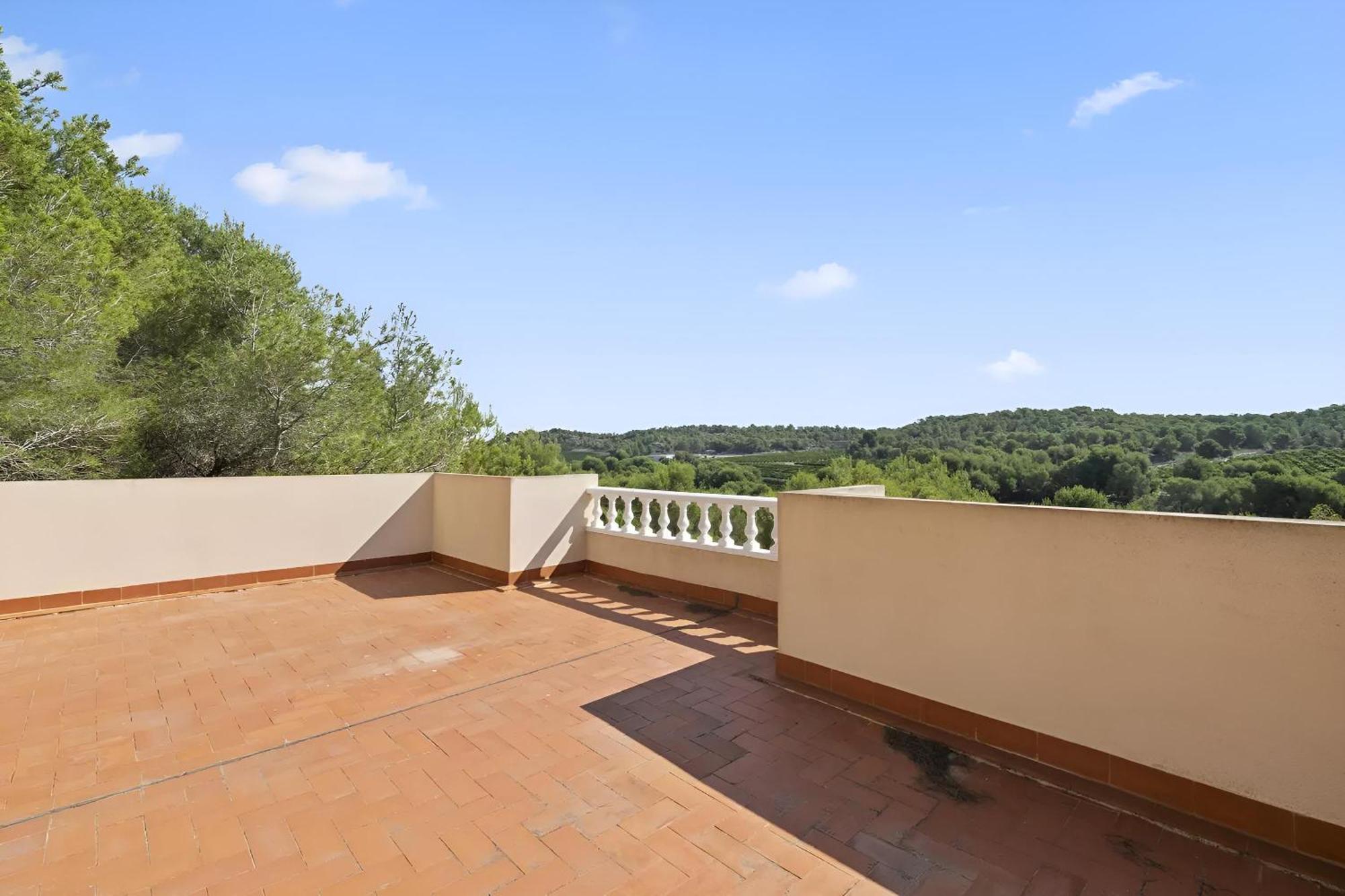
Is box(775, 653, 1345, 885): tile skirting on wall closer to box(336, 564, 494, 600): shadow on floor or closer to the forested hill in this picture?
box(336, 564, 494, 600): shadow on floor

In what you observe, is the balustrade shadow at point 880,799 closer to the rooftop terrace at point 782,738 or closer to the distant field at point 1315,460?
A: the rooftop terrace at point 782,738

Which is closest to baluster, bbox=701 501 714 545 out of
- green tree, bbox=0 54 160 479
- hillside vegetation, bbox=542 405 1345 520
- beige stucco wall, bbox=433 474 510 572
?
beige stucco wall, bbox=433 474 510 572

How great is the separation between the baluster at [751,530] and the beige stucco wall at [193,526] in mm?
4212

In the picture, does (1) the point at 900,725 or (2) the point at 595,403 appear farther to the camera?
(2) the point at 595,403

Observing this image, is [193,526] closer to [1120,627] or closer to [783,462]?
[1120,627]

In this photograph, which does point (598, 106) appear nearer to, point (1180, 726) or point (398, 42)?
point (398, 42)

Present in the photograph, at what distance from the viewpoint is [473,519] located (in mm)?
6812

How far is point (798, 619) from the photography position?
376 cm

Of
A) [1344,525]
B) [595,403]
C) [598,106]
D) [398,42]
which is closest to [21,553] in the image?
[398,42]

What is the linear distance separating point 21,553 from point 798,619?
662 cm

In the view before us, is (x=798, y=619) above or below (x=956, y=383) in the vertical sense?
below

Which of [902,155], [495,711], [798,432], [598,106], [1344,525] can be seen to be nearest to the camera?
[1344,525]

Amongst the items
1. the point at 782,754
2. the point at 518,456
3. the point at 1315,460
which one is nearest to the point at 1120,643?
the point at 782,754

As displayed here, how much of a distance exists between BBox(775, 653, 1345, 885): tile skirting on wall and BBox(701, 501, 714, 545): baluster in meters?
2.36
